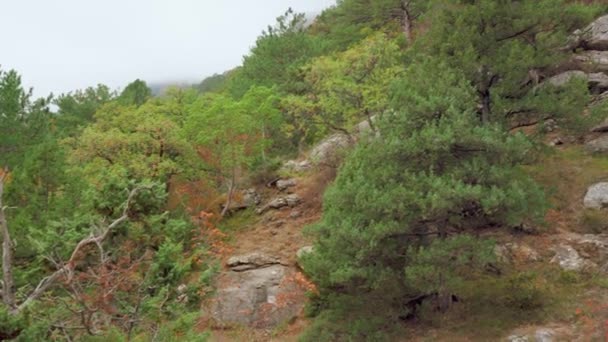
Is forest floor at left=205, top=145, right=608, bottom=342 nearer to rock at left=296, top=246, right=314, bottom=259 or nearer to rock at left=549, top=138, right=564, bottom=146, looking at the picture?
rock at left=549, top=138, right=564, bottom=146

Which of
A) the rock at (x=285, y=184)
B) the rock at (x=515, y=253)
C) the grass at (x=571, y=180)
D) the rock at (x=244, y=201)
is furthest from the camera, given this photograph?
the rock at (x=285, y=184)

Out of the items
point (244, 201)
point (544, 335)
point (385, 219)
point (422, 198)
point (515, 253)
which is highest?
point (422, 198)

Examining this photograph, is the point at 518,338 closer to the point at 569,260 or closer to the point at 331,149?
the point at 569,260

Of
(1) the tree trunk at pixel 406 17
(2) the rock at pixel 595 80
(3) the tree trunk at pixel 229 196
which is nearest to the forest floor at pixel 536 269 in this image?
(3) the tree trunk at pixel 229 196

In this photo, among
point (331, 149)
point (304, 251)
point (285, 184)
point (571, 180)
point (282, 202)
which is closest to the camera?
point (304, 251)

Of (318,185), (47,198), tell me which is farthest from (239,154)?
(47,198)

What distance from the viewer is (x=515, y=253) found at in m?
17.3

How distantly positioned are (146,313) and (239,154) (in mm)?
13977

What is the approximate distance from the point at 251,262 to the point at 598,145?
15.0 metres

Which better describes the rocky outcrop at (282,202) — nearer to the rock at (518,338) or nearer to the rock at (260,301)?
the rock at (260,301)

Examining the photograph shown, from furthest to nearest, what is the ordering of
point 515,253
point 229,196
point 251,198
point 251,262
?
1. point 251,198
2. point 229,196
3. point 251,262
4. point 515,253

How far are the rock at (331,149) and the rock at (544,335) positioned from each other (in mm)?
12117

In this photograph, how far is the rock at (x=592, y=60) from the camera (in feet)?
74.4

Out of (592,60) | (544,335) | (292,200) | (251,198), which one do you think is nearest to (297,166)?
(292,200)
